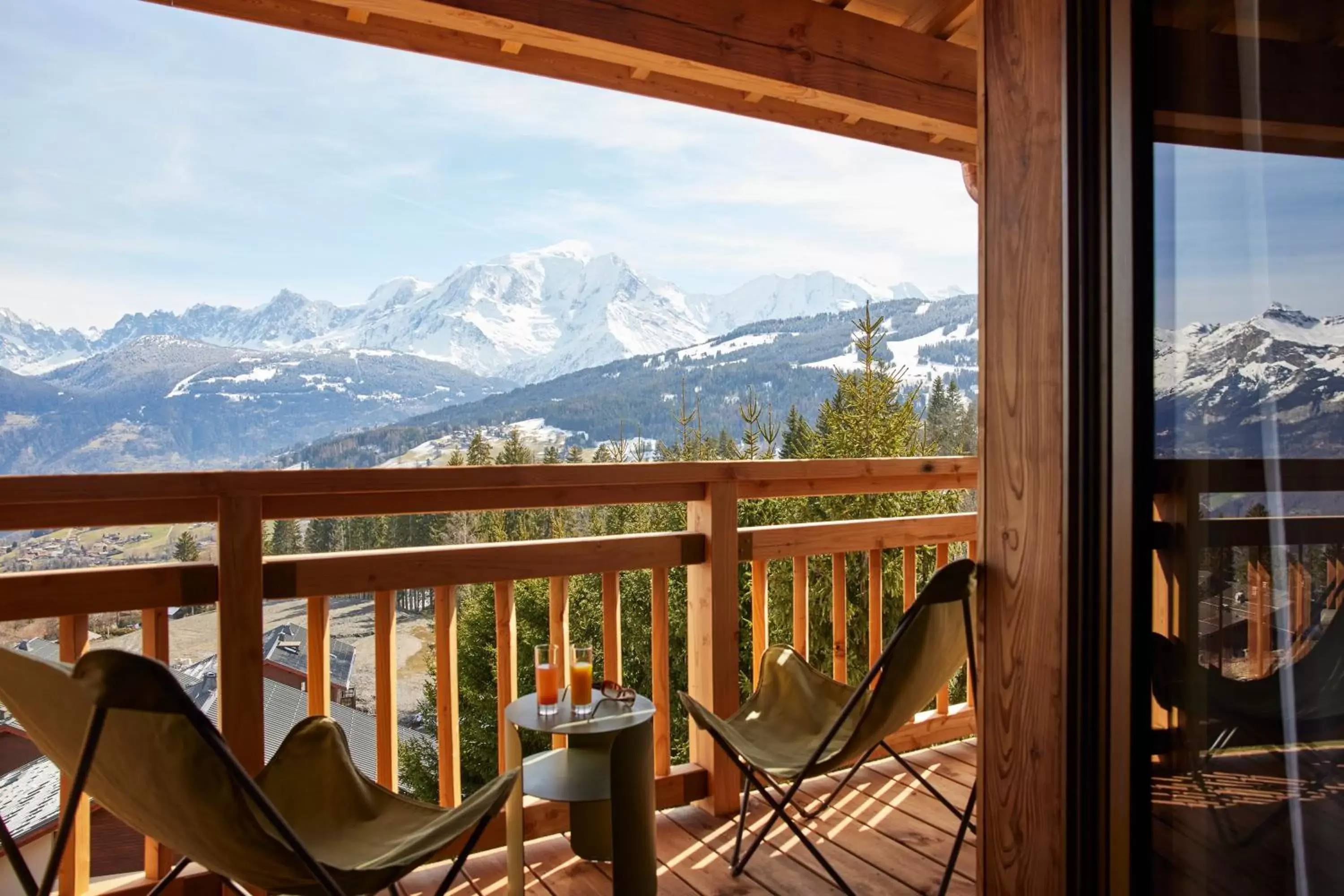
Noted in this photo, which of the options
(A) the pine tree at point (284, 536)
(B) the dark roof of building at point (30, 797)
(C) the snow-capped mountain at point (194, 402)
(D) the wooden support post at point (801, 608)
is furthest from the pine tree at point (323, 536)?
(D) the wooden support post at point (801, 608)

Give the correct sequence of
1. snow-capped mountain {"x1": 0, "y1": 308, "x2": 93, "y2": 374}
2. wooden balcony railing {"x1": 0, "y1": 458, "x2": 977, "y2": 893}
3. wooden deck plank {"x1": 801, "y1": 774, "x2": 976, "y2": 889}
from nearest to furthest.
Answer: wooden balcony railing {"x1": 0, "y1": 458, "x2": 977, "y2": 893} < wooden deck plank {"x1": 801, "y1": 774, "x2": 976, "y2": 889} < snow-capped mountain {"x1": 0, "y1": 308, "x2": 93, "y2": 374}

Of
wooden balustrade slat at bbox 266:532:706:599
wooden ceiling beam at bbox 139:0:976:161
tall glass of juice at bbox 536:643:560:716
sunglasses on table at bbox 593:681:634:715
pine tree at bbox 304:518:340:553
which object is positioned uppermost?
wooden ceiling beam at bbox 139:0:976:161

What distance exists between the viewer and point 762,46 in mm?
2918

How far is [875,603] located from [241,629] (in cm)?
210

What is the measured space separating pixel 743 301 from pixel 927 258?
781 centimetres

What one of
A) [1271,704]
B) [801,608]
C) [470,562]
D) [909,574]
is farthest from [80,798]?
[909,574]

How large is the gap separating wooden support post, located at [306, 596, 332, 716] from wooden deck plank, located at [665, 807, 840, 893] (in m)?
1.14

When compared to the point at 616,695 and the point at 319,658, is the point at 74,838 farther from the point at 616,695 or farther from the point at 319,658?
the point at 616,695

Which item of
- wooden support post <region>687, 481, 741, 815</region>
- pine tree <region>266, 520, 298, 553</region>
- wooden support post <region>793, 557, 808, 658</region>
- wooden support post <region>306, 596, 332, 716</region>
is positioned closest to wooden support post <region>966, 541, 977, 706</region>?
wooden support post <region>793, 557, 808, 658</region>

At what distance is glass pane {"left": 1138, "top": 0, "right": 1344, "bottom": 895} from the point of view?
45.1 inches

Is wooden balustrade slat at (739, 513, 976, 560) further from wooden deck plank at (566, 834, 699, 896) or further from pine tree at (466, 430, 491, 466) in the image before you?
pine tree at (466, 430, 491, 466)

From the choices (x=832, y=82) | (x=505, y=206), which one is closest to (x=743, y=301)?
(x=505, y=206)

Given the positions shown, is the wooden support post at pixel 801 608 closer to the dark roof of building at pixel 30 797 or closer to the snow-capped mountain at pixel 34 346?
the dark roof of building at pixel 30 797

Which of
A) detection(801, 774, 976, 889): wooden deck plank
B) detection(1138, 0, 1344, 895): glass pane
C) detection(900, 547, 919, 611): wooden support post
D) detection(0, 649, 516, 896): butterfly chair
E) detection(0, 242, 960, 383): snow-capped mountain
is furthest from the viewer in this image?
detection(0, 242, 960, 383): snow-capped mountain
